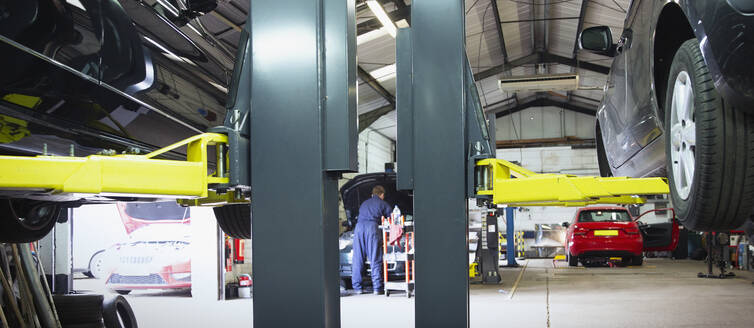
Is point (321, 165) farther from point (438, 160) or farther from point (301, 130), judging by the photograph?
point (438, 160)

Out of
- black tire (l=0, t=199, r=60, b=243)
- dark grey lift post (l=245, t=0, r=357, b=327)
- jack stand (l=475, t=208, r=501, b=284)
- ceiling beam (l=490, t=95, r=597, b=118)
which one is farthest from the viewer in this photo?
ceiling beam (l=490, t=95, r=597, b=118)

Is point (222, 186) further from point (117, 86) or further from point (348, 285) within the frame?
point (348, 285)

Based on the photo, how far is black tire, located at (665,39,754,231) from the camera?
186 cm

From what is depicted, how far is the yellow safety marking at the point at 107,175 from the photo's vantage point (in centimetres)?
169

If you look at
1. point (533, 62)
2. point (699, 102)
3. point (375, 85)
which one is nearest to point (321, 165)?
point (699, 102)

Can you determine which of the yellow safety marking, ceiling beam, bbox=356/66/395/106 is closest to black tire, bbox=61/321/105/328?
the yellow safety marking

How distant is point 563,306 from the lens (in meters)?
5.75

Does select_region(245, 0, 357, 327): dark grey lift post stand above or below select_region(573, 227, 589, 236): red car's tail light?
above

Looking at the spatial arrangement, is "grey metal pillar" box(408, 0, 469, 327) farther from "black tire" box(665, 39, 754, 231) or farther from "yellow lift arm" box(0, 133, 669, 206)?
"black tire" box(665, 39, 754, 231)

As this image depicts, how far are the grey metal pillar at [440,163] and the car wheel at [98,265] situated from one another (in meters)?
6.31

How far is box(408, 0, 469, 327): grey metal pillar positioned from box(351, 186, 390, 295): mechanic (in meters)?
5.36

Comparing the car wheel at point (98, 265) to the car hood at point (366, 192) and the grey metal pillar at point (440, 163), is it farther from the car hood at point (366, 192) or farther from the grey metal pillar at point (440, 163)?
the grey metal pillar at point (440, 163)

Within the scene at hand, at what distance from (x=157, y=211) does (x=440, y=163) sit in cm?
597

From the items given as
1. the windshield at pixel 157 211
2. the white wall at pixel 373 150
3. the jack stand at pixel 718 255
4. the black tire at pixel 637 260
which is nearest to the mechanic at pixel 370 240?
the windshield at pixel 157 211
